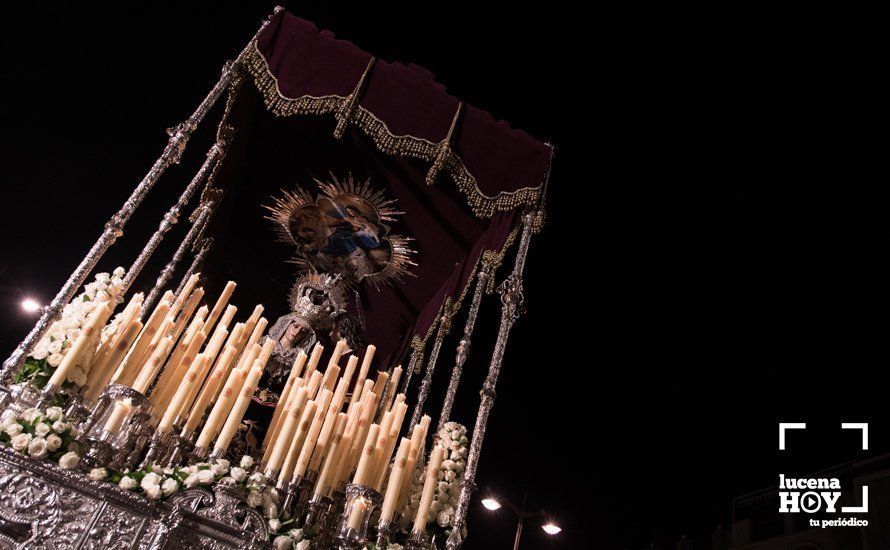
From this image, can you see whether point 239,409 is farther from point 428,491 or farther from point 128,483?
point 428,491

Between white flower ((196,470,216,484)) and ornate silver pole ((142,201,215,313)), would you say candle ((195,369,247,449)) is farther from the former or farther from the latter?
ornate silver pole ((142,201,215,313))

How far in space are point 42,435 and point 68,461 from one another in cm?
17

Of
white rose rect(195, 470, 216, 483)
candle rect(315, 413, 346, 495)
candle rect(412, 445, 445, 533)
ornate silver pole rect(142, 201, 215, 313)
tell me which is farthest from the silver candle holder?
ornate silver pole rect(142, 201, 215, 313)

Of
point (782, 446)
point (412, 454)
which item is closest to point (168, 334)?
point (412, 454)

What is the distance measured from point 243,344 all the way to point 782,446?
36.3 ft

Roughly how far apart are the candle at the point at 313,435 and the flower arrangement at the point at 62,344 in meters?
1.23

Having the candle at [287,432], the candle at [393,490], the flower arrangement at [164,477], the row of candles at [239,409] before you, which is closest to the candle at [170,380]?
the row of candles at [239,409]

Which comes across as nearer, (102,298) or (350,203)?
(102,298)

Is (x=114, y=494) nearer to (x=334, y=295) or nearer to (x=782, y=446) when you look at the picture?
(x=334, y=295)

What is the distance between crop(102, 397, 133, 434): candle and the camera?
278cm

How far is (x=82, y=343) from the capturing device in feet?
9.68

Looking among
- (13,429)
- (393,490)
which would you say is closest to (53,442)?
(13,429)

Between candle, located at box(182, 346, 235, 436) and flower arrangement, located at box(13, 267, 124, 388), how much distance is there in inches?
22.9

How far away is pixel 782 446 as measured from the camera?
435 inches
